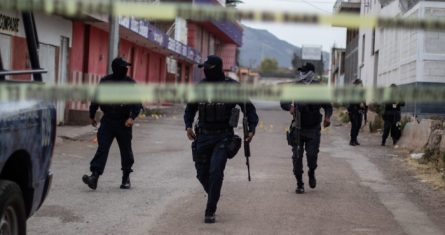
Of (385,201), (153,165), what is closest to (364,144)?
(153,165)

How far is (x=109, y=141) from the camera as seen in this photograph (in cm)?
865

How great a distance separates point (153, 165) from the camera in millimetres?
11664

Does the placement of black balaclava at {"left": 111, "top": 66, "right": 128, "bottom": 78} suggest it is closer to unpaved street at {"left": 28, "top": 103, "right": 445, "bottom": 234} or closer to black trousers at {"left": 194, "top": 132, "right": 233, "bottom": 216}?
unpaved street at {"left": 28, "top": 103, "right": 445, "bottom": 234}

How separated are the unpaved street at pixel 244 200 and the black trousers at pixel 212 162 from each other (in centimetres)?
31

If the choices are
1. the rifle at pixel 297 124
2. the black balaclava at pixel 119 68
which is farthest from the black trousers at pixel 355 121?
the black balaclava at pixel 119 68

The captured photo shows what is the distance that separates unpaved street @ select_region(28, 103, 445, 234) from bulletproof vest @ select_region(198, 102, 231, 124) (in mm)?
1052

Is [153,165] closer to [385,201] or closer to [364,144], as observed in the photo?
[385,201]

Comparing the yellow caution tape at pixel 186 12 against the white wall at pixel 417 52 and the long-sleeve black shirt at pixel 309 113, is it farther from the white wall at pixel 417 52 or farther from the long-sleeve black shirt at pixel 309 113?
the white wall at pixel 417 52

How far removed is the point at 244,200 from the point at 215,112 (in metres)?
1.76

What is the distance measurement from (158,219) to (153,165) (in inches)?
183

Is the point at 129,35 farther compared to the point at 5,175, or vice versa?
the point at 129,35

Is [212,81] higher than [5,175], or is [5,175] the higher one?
[212,81]

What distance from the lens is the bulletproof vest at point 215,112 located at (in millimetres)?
6945

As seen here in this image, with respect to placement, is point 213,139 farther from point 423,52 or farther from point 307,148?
point 423,52
